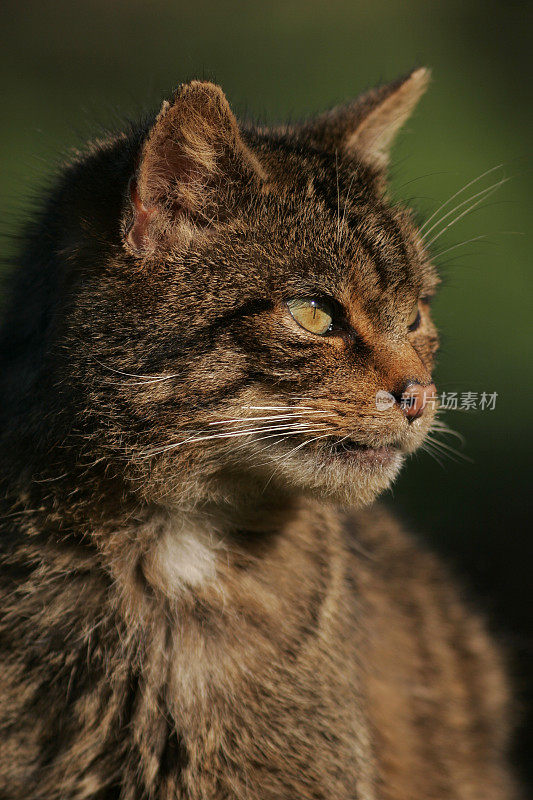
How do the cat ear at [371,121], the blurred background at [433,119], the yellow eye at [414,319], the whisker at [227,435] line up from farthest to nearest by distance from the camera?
the blurred background at [433,119], the cat ear at [371,121], the yellow eye at [414,319], the whisker at [227,435]

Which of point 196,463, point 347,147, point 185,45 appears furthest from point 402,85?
point 185,45

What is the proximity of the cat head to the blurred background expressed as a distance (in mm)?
548

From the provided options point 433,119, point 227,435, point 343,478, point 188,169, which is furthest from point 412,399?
point 433,119

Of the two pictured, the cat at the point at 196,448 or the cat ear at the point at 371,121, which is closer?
the cat at the point at 196,448

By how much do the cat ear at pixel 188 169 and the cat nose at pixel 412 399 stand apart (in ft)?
1.84

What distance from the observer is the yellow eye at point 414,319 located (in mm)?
2219

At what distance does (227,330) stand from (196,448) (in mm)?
257

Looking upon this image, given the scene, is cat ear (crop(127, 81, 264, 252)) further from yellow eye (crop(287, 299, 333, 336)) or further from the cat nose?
the cat nose

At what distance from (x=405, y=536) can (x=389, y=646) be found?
0.55m

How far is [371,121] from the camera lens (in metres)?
2.53

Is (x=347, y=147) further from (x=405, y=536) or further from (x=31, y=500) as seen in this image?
(x=405, y=536)

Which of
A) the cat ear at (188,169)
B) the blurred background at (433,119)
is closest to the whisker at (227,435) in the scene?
the cat ear at (188,169)

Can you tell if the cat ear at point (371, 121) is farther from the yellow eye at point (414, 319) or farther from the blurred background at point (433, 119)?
the yellow eye at point (414, 319)

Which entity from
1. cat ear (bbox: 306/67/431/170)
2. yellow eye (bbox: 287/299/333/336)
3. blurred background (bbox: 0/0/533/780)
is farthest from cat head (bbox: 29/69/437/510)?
blurred background (bbox: 0/0/533/780)
